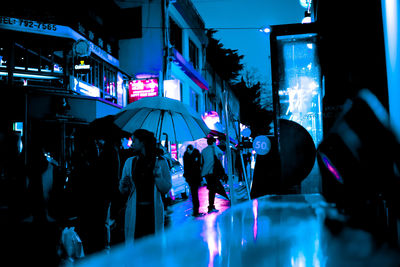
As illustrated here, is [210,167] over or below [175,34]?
below

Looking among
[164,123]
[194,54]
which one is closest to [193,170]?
[164,123]

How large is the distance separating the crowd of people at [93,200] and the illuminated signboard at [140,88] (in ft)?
35.1

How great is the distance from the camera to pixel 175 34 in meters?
21.1

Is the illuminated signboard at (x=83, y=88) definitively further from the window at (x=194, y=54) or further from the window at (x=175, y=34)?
the window at (x=194, y=54)

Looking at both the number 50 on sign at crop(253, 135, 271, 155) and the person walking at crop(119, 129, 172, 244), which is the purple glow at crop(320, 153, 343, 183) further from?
the number 50 on sign at crop(253, 135, 271, 155)

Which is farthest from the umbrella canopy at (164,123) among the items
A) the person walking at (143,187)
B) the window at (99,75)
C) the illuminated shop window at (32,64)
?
the window at (99,75)

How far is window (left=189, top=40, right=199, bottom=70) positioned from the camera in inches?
976

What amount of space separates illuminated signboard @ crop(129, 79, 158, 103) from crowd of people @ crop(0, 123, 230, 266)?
10.7 metres

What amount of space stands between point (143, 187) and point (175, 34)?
18.4 meters

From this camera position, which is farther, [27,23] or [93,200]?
[27,23]

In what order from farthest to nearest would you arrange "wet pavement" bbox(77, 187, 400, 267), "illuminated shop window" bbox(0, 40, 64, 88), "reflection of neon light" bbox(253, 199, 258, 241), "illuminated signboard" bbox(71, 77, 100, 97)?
"illuminated signboard" bbox(71, 77, 100, 97) → "illuminated shop window" bbox(0, 40, 64, 88) → "reflection of neon light" bbox(253, 199, 258, 241) → "wet pavement" bbox(77, 187, 400, 267)

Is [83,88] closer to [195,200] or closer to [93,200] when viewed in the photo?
[195,200]

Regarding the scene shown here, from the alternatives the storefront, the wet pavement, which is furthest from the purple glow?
the storefront

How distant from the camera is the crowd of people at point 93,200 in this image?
164 inches
